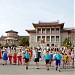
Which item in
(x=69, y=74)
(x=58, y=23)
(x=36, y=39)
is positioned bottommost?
(x=69, y=74)

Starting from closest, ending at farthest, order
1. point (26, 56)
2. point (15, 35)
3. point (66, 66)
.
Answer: point (26, 56), point (66, 66), point (15, 35)

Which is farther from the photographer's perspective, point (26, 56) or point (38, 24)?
point (38, 24)

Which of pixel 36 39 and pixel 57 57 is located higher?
pixel 36 39

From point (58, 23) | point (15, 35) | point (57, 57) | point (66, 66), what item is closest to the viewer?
point (57, 57)

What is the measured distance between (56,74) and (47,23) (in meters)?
76.6

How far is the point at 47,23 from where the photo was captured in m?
87.9

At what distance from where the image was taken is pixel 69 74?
1169 centimetres

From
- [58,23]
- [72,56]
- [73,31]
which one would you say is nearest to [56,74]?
[72,56]

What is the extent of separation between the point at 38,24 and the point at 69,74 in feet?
245

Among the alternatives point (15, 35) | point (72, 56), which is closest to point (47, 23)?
point (15, 35)

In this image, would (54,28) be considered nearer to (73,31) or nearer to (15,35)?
(73,31)

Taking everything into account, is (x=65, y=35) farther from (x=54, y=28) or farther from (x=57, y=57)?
(x=57, y=57)

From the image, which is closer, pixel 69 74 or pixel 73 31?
pixel 69 74

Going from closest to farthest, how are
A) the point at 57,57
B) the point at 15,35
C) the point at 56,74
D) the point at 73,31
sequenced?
the point at 56,74 < the point at 57,57 < the point at 73,31 < the point at 15,35
